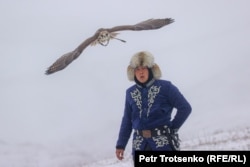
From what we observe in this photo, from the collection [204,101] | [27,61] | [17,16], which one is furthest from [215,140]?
[17,16]

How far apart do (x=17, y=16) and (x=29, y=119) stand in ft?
2.93

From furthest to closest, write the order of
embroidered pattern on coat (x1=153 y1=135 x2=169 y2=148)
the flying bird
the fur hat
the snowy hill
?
1. the flying bird
2. the snowy hill
3. the fur hat
4. embroidered pattern on coat (x1=153 y1=135 x2=169 y2=148)

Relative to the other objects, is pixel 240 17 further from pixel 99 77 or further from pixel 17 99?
pixel 17 99

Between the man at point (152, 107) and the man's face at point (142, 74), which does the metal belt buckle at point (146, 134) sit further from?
the man's face at point (142, 74)

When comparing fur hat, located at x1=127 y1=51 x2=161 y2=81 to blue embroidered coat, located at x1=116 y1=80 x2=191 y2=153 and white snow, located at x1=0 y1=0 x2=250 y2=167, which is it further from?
white snow, located at x1=0 y1=0 x2=250 y2=167

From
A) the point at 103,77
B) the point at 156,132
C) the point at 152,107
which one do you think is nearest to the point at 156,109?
the point at 152,107

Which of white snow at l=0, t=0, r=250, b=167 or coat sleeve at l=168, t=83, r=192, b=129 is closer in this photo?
coat sleeve at l=168, t=83, r=192, b=129

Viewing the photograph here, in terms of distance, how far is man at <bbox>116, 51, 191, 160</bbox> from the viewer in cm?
307

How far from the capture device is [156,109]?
122 inches

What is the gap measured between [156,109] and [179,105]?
14 cm

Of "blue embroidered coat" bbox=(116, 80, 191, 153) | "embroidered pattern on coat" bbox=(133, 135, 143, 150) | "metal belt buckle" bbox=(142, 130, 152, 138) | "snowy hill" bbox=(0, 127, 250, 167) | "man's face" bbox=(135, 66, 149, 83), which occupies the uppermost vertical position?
"man's face" bbox=(135, 66, 149, 83)

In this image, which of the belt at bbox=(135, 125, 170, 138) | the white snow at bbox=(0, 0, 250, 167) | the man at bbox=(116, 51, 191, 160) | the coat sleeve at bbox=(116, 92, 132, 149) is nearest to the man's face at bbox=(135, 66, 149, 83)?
the man at bbox=(116, 51, 191, 160)

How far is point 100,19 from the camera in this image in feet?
14.4

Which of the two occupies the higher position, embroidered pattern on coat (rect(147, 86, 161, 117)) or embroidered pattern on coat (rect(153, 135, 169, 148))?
embroidered pattern on coat (rect(147, 86, 161, 117))
